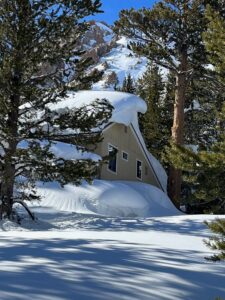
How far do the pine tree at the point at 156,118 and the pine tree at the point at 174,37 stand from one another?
5534 mm

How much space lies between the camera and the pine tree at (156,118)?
29594mm

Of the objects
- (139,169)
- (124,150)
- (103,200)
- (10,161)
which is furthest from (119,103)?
(10,161)

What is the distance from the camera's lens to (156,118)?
29703mm

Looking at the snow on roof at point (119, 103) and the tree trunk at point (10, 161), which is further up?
the snow on roof at point (119, 103)

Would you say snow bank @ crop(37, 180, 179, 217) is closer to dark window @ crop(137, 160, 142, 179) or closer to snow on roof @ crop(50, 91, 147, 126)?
snow on roof @ crop(50, 91, 147, 126)

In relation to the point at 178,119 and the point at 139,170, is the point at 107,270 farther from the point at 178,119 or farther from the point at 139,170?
the point at 139,170

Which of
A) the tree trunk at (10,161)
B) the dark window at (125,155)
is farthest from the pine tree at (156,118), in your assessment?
the tree trunk at (10,161)

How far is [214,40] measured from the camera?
6.74m

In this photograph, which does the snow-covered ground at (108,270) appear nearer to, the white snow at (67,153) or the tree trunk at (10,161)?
the tree trunk at (10,161)

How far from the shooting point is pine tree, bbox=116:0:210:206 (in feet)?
71.1

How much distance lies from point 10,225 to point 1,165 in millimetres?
1740

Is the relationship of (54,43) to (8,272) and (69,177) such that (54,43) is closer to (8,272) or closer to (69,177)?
(69,177)

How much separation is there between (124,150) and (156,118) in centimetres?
460

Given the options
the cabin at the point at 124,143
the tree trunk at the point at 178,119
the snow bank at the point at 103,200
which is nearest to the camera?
the snow bank at the point at 103,200
